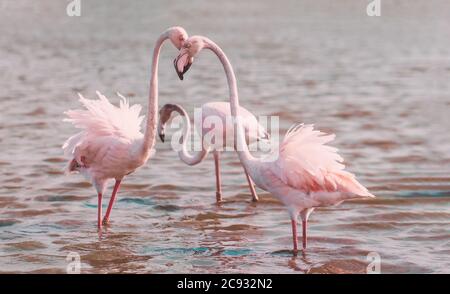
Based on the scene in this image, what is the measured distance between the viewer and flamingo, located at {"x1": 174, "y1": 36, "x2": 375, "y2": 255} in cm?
824

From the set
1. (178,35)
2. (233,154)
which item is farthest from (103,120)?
(233,154)

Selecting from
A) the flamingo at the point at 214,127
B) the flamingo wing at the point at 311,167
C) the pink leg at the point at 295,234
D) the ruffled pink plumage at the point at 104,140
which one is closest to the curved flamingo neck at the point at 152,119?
the ruffled pink plumage at the point at 104,140

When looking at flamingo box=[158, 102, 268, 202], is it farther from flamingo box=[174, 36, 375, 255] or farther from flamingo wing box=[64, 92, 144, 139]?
flamingo box=[174, 36, 375, 255]

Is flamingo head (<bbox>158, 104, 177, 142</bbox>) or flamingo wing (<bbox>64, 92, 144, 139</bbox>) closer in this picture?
flamingo wing (<bbox>64, 92, 144, 139</bbox>)

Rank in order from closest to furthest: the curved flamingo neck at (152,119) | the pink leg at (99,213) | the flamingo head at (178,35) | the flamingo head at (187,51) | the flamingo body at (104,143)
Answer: the flamingo head at (187,51)
the flamingo head at (178,35)
the curved flamingo neck at (152,119)
the flamingo body at (104,143)
the pink leg at (99,213)

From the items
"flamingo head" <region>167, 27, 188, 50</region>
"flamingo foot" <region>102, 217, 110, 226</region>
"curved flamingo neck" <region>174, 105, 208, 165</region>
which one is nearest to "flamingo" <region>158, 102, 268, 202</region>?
"curved flamingo neck" <region>174, 105, 208, 165</region>

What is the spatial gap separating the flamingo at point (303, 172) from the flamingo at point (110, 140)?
1150 mm

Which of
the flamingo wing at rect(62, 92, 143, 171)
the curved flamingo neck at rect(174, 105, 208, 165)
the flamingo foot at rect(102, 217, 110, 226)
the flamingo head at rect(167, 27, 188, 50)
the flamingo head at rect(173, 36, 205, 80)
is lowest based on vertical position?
the flamingo foot at rect(102, 217, 110, 226)

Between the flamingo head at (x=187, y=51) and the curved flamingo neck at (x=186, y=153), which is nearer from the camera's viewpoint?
the flamingo head at (x=187, y=51)

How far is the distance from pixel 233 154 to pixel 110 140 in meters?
4.48

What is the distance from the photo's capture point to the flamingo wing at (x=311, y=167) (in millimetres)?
8227

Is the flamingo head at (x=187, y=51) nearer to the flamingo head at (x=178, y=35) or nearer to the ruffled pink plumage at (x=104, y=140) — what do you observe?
the flamingo head at (x=178, y=35)

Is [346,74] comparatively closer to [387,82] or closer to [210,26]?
[387,82]
